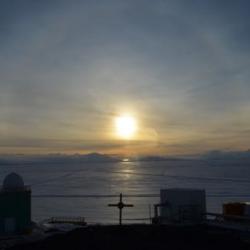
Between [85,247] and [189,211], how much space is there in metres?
11.6

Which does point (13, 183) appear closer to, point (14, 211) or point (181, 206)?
point (14, 211)

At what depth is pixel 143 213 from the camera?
69.0m

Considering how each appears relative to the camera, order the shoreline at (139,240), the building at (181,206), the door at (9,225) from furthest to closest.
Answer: the door at (9,225) < the building at (181,206) < the shoreline at (139,240)

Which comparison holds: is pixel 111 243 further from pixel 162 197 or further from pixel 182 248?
pixel 162 197

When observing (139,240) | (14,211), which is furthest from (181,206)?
(14,211)

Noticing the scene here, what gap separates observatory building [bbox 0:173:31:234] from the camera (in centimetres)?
3152

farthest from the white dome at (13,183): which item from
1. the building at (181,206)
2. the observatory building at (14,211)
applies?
the building at (181,206)

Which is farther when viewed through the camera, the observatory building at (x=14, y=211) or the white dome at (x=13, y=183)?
the white dome at (x=13, y=183)

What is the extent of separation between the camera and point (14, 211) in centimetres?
3198

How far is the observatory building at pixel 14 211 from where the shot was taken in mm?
31516

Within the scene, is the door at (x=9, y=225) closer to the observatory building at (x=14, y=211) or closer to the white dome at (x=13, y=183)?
the observatory building at (x=14, y=211)

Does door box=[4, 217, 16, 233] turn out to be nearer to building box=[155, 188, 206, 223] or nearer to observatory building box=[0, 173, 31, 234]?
observatory building box=[0, 173, 31, 234]

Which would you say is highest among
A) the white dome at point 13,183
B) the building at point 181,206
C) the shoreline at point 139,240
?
the white dome at point 13,183

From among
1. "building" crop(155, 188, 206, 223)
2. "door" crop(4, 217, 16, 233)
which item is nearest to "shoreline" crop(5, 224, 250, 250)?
"building" crop(155, 188, 206, 223)
